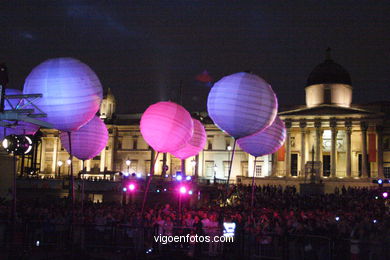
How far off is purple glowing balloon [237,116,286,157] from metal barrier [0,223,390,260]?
10.7ft

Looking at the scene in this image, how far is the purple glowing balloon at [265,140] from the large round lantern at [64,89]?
17.1 ft

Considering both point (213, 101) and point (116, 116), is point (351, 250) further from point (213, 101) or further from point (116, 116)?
point (116, 116)

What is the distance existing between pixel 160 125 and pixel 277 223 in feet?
19.0

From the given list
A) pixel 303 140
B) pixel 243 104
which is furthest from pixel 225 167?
pixel 243 104

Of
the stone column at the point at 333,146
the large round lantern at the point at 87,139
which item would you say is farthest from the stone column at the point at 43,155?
the large round lantern at the point at 87,139

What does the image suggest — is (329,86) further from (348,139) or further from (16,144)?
(16,144)

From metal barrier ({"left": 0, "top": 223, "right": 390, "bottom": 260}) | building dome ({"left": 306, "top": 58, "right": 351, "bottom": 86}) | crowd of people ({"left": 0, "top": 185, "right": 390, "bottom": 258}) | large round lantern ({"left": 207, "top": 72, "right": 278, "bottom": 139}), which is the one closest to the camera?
metal barrier ({"left": 0, "top": 223, "right": 390, "bottom": 260})

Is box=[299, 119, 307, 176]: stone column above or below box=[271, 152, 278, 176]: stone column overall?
above

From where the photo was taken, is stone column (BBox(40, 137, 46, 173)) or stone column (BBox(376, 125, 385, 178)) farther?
stone column (BBox(40, 137, 46, 173))

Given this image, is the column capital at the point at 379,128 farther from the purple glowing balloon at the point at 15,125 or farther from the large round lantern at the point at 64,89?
the large round lantern at the point at 64,89

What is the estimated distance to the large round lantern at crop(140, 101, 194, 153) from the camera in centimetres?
1436

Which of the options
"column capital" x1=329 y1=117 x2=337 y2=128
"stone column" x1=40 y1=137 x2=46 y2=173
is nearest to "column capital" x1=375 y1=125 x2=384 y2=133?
"column capital" x1=329 y1=117 x2=337 y2=128

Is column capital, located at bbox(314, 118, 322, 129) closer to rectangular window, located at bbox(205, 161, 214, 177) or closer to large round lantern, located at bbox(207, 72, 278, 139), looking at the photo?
rectangular window, located at bbox(205, 161, 214, 177)

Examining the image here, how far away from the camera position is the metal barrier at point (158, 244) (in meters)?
12.4
